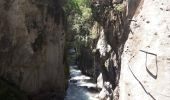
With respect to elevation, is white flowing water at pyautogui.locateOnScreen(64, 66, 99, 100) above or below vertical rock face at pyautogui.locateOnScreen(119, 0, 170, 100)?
below

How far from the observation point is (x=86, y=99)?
29.9 meters

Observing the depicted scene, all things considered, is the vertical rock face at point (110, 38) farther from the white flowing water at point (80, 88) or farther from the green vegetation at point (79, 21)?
the green vegetation at point (79, 21)

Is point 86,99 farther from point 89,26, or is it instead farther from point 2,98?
point 2,98

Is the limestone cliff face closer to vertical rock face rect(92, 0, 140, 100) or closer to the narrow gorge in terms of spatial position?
the narrow gorge

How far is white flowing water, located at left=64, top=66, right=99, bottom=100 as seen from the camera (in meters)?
30.8

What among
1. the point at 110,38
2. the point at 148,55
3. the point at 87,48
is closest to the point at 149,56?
the point at 148,55

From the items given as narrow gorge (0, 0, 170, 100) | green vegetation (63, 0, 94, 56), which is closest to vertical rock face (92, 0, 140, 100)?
narrow gorge (0, 0, 170, 100)

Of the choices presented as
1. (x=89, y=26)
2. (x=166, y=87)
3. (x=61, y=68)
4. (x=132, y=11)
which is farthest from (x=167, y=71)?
(x=89, y=26)

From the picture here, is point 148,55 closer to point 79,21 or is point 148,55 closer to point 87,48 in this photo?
point 79,21

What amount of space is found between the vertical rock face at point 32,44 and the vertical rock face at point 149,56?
15732 millimetres

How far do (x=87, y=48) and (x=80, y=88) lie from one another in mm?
8443

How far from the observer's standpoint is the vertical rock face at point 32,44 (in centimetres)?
1847

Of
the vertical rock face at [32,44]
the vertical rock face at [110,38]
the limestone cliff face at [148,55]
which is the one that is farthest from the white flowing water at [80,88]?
the limestone cliff face at [148,55]

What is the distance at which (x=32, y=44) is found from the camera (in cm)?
2134
